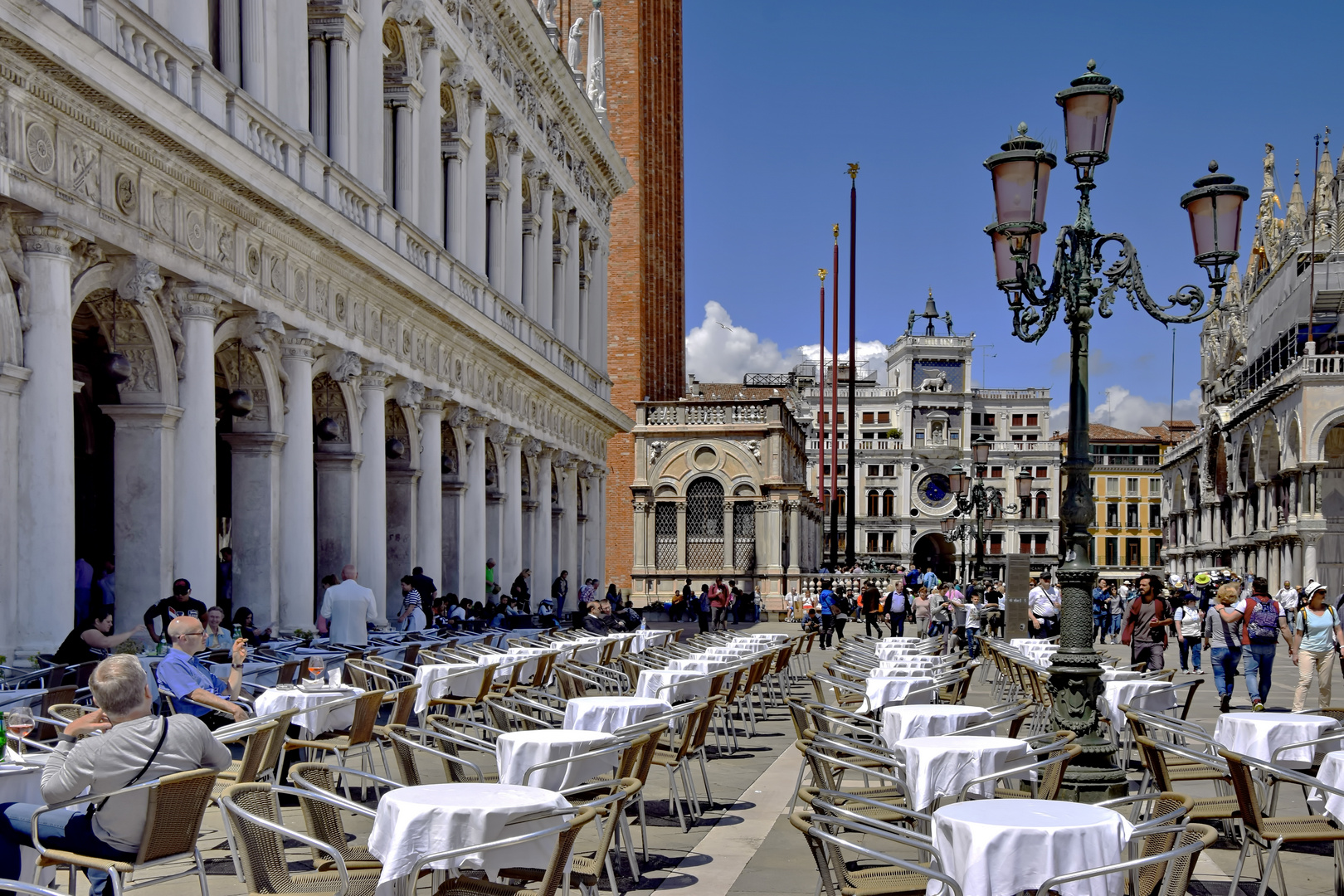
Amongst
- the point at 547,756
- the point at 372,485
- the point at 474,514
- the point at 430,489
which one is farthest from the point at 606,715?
the point at 474,514

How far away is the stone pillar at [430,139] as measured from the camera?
23.6m

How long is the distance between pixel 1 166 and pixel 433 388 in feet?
42.6

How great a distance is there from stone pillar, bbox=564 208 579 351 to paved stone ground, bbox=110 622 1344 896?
25932 mm

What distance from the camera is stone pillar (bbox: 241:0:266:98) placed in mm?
16844

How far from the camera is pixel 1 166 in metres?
11.0

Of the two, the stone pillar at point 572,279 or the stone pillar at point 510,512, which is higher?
the stone pillar at point 572,279

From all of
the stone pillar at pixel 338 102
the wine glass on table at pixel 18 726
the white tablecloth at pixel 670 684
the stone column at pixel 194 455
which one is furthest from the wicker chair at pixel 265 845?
the stone pillar at pixel 338 102

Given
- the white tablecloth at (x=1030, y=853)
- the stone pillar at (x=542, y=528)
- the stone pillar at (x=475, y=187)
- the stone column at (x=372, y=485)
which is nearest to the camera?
the white tablecloth at (x=1030, y=853)

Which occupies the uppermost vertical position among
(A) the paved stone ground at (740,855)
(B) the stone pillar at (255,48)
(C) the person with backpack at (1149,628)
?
(B) the stone pillar at (255,48)

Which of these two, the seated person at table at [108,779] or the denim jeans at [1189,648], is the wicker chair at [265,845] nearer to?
the seated person at table at [108,779]

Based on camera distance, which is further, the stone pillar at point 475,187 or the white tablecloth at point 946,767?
the stone pillar at point 475,187

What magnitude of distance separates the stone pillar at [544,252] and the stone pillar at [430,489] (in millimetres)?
8809

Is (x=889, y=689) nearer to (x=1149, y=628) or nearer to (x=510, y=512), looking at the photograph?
(x=1149, y=628)

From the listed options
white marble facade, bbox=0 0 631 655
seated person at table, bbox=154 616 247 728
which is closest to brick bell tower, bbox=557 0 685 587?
white marble facade, bbox=0 0 631 655
